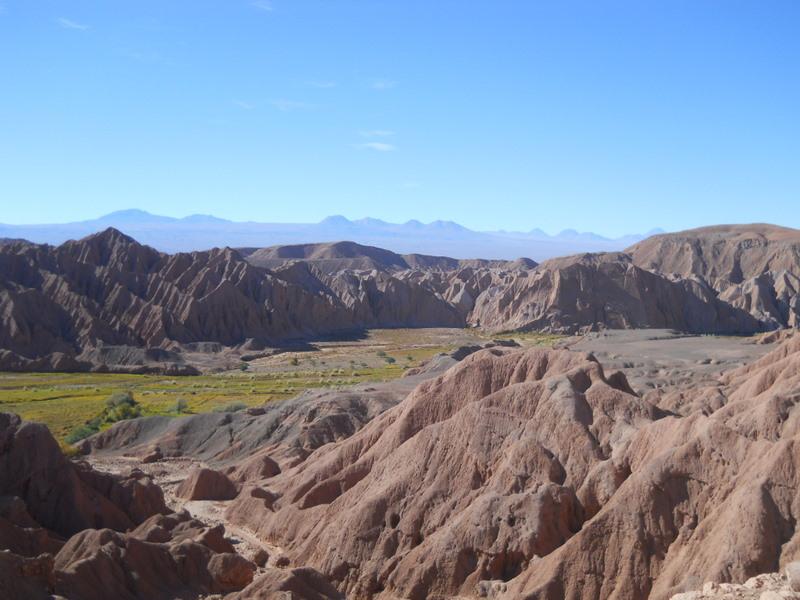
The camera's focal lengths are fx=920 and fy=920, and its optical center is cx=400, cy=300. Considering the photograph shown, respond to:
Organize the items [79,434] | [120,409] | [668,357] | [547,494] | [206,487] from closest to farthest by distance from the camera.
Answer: [547,494]
[206,487]
[79,434]
[120,409]
[668,357]

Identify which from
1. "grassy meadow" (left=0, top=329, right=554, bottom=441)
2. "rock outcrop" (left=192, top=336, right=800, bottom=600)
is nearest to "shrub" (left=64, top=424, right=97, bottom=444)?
"grassy meadow" (left=0, top=329, right=554, bottom=441)

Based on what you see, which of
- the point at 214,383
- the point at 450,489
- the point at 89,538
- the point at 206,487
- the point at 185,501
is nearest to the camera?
the point at 89,538

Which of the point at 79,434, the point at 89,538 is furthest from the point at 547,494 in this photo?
the point at 79,434

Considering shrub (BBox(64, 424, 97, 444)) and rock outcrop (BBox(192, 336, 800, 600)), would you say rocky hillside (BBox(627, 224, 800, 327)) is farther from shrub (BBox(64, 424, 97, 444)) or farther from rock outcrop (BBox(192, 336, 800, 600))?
rock outcrop (BBox(192, 336, 800, 600))

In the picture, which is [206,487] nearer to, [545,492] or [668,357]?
[545,492]

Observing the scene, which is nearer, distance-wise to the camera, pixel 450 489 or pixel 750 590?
pixel 750 590

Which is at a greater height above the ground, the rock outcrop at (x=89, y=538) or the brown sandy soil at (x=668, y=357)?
the brown sandy soil at (x=668, y=357)

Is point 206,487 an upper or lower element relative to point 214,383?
upper

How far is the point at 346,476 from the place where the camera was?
36.2 m

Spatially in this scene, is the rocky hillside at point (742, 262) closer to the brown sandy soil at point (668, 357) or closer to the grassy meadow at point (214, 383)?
the grassy meadow at point (214, 383)

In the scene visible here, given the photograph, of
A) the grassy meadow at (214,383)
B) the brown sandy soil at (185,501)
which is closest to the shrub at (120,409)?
the grassy meadow at (214,383)

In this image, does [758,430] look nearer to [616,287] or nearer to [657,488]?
[657,488]

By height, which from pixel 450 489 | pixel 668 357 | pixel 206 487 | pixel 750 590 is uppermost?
pixel 750 590

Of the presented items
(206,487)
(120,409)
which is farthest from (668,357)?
(120,409)
